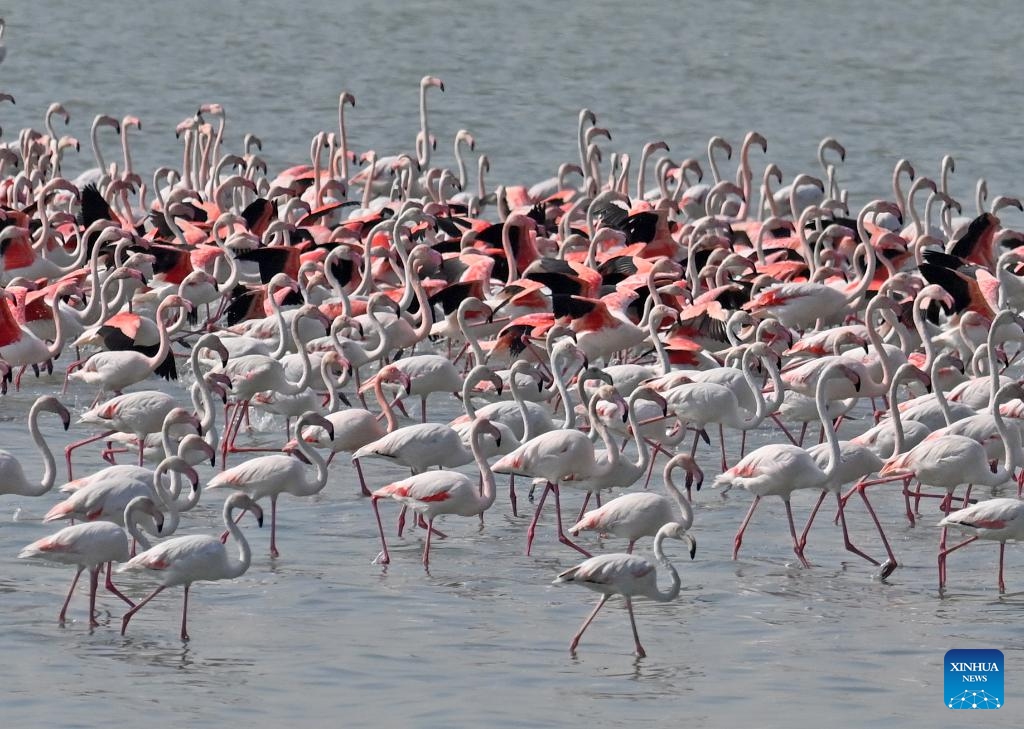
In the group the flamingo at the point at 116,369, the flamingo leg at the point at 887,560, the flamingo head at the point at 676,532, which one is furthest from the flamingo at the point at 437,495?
the flamingo at the point at 116,369

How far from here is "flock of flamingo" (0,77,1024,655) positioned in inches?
360

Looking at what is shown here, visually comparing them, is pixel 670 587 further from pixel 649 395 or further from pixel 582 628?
pixel 649 395

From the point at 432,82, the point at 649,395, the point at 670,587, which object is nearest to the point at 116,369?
the point at 649,395

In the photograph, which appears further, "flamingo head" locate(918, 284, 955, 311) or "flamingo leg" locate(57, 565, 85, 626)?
"flamingo head" locate(918, 284, 955, 311)

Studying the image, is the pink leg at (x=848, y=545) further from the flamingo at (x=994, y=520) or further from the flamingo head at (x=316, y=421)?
the flamingo head at (x=316, y=421)

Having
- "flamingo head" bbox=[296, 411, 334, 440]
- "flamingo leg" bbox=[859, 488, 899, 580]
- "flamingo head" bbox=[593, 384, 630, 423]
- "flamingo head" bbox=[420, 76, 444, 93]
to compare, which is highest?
"flamingo head" bbox=[420, 76, 444, 93]

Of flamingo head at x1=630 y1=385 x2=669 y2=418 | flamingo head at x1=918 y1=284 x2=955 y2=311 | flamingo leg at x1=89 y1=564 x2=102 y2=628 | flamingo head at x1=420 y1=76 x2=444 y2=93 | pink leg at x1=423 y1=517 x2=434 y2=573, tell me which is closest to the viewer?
flamingo leg at x1=89 y1=564 x2=102 y2=628

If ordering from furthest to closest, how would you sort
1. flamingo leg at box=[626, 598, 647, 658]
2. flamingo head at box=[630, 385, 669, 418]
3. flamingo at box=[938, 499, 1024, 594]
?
flamingo head at box=[630, 385, 669, 418]
flamingo at box=[938, 499, 1024, 594]
flamingo leg at box=[626, 598, 647, 658]

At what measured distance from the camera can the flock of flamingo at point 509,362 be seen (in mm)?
9156

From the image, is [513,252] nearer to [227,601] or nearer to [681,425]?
[681,425]

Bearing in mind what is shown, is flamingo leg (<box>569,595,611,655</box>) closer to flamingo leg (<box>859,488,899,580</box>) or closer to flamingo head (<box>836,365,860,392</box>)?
flamingo leg (<box>859,488,899,580</box>)

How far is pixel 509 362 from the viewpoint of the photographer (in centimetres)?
1282

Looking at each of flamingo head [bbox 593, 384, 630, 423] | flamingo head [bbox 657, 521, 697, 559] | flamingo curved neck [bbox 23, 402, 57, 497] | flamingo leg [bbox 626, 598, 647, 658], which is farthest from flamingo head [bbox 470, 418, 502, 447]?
flamingo curved neck [bbox 23, 402, 57, 497]

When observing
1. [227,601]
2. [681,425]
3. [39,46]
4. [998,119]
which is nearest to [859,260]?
[681,425]
